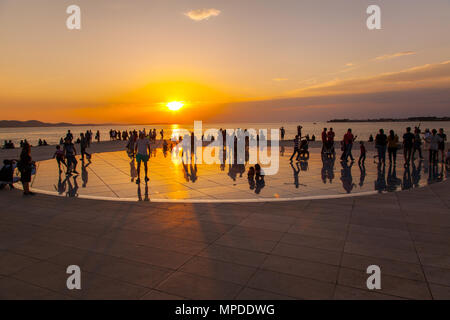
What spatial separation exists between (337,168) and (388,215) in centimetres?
837

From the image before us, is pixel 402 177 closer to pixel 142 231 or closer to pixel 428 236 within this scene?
pixel 428 236

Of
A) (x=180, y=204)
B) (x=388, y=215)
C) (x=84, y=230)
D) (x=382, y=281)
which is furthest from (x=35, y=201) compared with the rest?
(x=388, y=215)

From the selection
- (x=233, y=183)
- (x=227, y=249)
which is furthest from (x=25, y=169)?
(x=227, y=249)

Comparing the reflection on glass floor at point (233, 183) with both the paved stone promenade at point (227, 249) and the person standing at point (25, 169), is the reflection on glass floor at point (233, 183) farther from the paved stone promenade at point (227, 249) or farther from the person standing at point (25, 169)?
the paved stone promenade at point (227, 249)

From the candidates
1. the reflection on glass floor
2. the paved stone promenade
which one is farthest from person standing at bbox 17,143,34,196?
the paved stone promenade

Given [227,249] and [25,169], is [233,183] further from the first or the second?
[25,169]

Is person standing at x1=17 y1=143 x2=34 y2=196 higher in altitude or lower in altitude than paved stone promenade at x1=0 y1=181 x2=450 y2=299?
higher

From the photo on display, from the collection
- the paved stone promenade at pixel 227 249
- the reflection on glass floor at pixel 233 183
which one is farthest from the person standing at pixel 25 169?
the paved stone promenade at pixel 227 249

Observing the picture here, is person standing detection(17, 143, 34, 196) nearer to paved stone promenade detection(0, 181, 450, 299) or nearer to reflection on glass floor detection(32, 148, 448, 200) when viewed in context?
reflection on glass floor detection(32, 148, 448, 200)

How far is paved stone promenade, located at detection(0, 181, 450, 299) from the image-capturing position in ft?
12.0

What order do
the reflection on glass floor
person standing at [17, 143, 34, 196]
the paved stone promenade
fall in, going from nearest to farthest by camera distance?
1. the paved stone promenade
2. person standing at [17, 143, 34, 196]
3. the reflection on glass floor

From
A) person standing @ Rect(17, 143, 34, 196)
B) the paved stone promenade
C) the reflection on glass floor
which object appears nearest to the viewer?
the paved stone promenade

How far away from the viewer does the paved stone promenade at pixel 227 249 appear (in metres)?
3.67

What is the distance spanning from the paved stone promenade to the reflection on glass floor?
1472 millimetres
